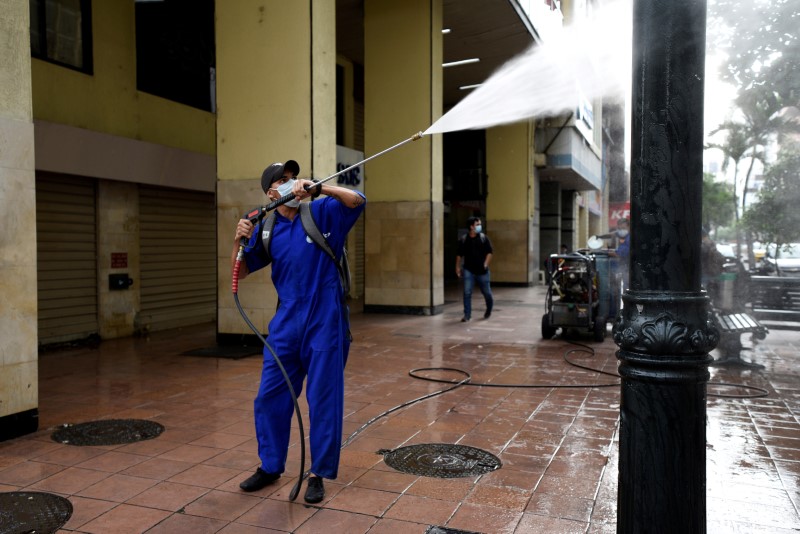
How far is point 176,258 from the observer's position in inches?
471

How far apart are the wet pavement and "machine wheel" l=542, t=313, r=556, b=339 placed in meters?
1.30

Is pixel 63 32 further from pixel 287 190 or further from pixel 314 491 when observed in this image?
pixel 314 491

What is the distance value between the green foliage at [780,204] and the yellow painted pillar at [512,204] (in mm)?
6926

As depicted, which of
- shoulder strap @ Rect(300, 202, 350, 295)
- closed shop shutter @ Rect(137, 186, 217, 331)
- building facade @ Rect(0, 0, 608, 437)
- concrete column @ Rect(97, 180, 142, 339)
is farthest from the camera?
closed shop shutter @ Rect(137, 186, 217, 331)

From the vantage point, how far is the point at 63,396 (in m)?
6.64

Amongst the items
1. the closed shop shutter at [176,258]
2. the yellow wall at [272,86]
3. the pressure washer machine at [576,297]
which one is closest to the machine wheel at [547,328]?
the pressure washer machine at [576,297]

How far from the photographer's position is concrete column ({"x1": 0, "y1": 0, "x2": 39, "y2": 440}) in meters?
5.05

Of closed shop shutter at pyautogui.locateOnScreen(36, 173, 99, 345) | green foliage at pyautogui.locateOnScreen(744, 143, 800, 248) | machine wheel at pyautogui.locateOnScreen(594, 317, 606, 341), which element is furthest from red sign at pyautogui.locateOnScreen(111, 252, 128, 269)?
green foliage at pyautogui.locateOnScreen(744, 143, 800, 248)

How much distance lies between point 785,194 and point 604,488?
42.4ft

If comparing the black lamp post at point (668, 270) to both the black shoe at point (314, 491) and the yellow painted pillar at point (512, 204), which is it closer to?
the black shoe at point (314, 491)

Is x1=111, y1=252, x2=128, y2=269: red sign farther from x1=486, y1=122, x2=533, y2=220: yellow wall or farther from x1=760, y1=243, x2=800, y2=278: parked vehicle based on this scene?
x1=760, y1=243, x2=800, y2=278: parked vehicle

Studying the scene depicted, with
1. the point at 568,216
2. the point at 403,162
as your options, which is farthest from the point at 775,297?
the point at 568,216

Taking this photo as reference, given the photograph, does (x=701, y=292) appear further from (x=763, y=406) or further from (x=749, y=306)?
(x=749, y=306)

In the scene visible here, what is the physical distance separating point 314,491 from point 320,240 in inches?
58.1
